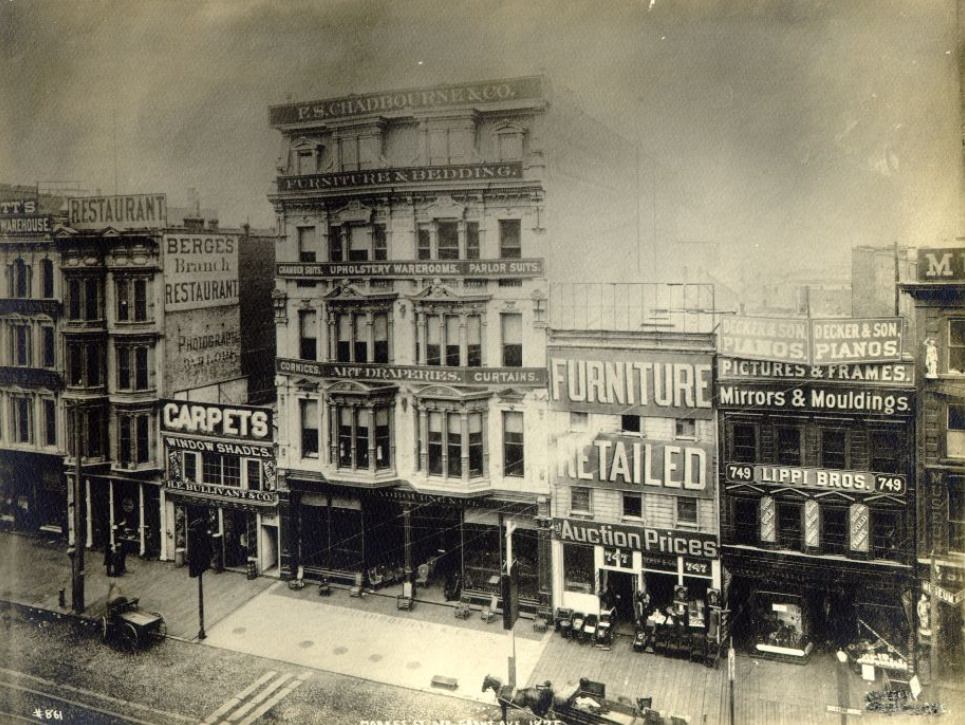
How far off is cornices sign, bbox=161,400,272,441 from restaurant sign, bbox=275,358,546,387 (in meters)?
1.45

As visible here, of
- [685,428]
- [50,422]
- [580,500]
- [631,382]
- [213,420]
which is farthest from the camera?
[213,420]

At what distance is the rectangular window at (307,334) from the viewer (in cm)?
1572

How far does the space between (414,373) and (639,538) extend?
16.4ft

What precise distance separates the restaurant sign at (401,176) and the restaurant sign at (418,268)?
144cm

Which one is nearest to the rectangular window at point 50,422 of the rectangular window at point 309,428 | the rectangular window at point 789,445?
the rectangular window at point 309,428

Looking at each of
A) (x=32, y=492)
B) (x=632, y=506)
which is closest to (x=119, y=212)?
A: (x=32, y=492)

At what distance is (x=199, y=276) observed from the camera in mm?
16484

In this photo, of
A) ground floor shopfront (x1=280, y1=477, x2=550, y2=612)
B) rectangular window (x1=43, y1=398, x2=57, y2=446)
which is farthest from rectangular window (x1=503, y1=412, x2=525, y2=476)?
rectangular window (x1=43, y1=398, x2=57, y2=446)

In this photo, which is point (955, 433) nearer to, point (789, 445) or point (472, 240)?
point (789, 445)

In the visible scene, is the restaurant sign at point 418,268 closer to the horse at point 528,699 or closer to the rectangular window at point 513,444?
the rectangular window at point 513,444

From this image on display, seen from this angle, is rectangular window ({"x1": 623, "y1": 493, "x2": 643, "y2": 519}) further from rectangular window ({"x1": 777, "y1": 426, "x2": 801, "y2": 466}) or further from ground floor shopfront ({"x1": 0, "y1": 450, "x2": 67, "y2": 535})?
ground floor shopfront ({"x1": 0, "y1": 450, "x2": 67, "y2": 535})

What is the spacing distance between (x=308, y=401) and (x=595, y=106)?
26.1 feet

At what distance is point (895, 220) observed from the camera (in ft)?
37.8

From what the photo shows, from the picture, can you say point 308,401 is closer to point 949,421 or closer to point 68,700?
point 68,700
